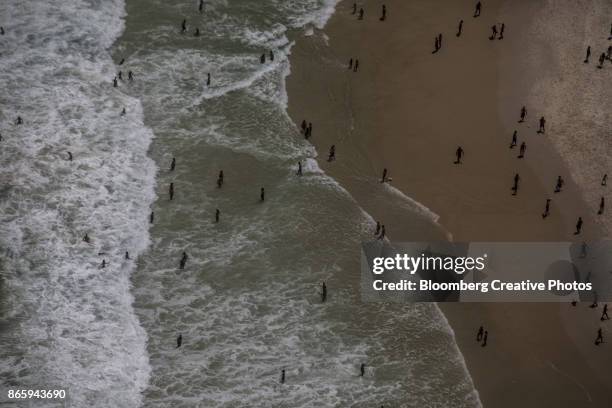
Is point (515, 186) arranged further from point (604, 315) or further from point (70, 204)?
point (70, 204)

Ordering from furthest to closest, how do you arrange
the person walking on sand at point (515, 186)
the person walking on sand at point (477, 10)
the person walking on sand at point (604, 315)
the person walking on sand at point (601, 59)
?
the person walking on sand at point (477, 10), the person walking on sand at point (601, 59), the person walking on sand at point (515, 186), the person walking on sand at point (604, 315)

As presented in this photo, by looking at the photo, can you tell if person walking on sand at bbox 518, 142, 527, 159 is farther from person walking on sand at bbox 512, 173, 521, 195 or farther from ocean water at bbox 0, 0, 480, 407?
ocean water at bbox 0, 0, 480, 407

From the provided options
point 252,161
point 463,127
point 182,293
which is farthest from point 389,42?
point 182,293

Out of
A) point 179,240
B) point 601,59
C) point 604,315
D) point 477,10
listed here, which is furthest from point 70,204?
point 601,59

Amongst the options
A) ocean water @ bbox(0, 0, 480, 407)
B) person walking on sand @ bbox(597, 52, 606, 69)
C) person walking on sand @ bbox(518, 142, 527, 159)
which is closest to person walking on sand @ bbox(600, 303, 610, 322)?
ocean water @ bbox(0, 0, 480, 407)

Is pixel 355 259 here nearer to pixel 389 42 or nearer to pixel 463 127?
pixel 463 127

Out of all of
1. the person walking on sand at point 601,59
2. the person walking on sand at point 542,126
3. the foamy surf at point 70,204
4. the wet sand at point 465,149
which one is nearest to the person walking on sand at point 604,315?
the wet sand at point 465,149

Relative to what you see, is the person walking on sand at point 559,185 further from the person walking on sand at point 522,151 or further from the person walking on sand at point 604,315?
the person walking on sand at point 604,315
